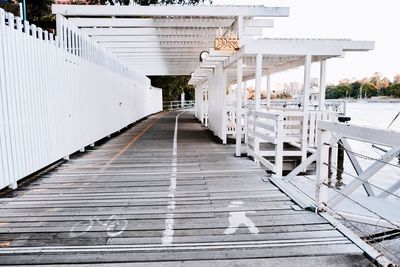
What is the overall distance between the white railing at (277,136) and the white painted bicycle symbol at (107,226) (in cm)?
330

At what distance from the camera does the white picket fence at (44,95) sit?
5.32m

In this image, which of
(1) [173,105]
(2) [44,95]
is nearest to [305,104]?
(2) [44,95]

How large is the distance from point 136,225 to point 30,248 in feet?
3.64

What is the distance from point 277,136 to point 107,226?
11.9 ft

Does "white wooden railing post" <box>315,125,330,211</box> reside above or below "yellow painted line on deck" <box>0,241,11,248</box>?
above

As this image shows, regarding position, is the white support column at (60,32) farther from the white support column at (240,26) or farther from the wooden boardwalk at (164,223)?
the white support column at (240,26)

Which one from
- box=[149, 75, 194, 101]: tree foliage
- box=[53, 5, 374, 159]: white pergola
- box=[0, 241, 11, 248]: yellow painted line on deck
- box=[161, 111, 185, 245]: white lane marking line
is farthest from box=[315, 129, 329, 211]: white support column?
box=[149, 75, 194, 101]: tree foliage

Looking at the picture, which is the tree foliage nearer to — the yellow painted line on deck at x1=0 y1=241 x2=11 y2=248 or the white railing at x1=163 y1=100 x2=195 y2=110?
the white railing at x1=163 y1=100 x2=195 y2=110

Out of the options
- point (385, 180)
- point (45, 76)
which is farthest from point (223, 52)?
point (385, 180)

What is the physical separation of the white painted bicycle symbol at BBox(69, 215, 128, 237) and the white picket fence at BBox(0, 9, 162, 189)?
6.45ft

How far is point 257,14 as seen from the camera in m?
9.95

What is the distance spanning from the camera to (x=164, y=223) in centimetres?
397

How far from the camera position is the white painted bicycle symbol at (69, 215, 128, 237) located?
370cm

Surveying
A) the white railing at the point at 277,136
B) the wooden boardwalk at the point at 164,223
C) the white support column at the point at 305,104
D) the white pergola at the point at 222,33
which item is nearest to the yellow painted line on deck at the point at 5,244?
the wooden boardwalk at the point at 164,223
